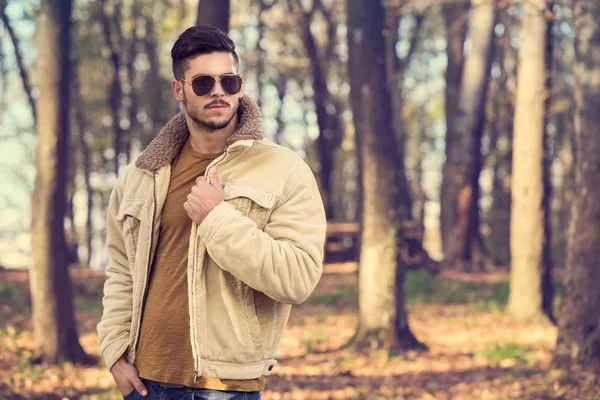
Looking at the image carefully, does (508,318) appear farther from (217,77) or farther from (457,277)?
(217,77)

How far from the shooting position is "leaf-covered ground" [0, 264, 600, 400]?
8656 millimetres

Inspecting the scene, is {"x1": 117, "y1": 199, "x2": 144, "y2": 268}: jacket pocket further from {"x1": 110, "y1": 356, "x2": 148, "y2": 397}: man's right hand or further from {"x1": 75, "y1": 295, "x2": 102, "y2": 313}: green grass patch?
{"x1": 75, "y1": 295, "x2": 102, "y2": 313}: green grass patch

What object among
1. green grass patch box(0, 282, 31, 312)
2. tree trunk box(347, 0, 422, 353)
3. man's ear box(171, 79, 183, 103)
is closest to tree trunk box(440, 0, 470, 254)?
tree trunk box(347, 0, 422, 353)

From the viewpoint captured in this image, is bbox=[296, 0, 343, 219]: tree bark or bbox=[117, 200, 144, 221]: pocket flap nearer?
bbox=[117, 200, 144, 221]: pocket flap

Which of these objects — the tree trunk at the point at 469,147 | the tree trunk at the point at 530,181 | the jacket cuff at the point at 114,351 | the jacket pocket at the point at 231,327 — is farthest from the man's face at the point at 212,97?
the tree trunk at the point at 469,147

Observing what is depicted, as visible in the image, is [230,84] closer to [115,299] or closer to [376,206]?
[115,299]

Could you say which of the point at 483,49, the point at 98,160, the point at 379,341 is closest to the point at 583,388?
the point at 379,341

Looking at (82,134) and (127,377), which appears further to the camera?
(82,134)

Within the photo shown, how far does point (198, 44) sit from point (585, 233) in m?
6.60

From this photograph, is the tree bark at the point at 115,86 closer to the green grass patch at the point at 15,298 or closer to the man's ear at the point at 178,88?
the green grass patch at the point at 15,298

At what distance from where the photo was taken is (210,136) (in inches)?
142

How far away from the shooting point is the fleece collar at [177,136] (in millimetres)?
3505

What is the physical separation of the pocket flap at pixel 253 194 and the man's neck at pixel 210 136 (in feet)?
0.91

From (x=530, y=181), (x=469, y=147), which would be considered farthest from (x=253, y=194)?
(x=469, y=147)
